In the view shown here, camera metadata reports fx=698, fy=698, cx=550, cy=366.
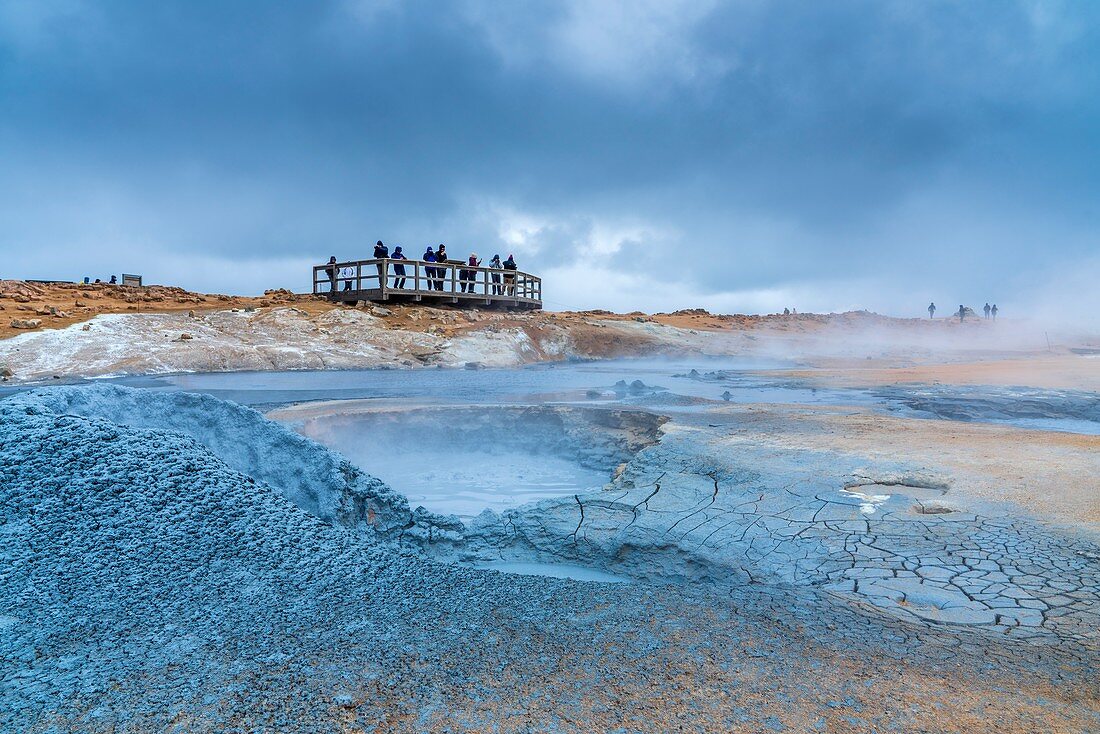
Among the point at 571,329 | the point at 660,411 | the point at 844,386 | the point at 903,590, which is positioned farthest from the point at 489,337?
the point at 903,590

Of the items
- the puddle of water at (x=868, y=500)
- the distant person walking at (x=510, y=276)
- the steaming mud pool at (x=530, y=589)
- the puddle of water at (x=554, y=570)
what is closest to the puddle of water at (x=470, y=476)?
the steaming mud pool at (x=530, y=589)

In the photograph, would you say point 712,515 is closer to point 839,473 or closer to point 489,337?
point 839,473

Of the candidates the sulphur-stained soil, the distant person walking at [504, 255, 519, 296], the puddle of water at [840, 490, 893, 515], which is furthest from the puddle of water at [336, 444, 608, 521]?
the distant person walking at [504, 255, 519, 296]

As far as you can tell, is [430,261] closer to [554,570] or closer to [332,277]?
[332,277]

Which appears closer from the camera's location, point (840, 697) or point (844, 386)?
point (840, 697)

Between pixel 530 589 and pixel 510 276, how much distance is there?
93.1ft

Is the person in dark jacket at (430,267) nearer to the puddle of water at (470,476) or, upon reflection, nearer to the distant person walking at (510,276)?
the distant person walking at (510,276)

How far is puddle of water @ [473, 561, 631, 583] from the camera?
3.93 meters

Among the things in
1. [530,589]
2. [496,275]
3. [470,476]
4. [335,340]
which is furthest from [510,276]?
[530,589]

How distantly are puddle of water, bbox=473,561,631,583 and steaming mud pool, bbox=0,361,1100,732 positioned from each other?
0.03m

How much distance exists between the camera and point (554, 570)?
4.08 metres

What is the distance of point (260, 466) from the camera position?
4.80 metres

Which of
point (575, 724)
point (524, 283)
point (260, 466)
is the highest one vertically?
point (524, 283)

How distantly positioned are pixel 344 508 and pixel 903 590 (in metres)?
3.19
